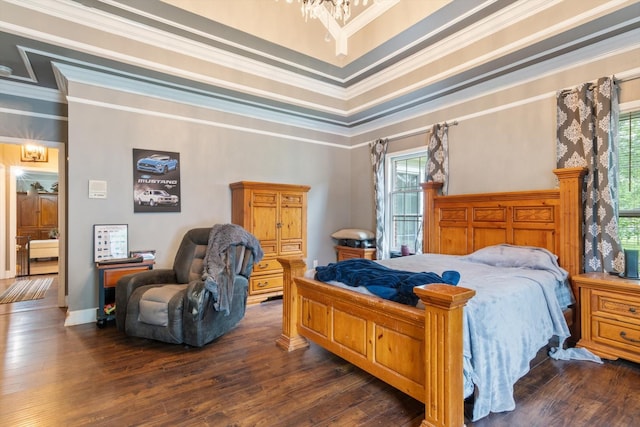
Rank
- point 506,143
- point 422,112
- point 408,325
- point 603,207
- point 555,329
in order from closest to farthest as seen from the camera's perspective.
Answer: point 408,325
point 555,329
point 603,207
point 506,143
point 422,112

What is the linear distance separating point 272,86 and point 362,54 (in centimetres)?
130

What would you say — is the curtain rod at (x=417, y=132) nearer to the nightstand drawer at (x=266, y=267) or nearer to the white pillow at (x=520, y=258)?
the white pillow at (x=520, y=258)

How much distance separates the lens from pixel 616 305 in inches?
102

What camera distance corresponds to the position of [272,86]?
14.6 ft

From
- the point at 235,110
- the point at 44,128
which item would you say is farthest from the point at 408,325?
the point at 44,128

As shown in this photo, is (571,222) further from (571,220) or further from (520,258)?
(520,258)

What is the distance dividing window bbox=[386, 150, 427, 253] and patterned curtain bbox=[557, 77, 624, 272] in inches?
76.7

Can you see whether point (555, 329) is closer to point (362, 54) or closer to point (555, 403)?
point (555, 403)

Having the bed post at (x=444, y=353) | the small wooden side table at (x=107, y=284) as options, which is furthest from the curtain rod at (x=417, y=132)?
the small wooden side table at (x=107, y=284)

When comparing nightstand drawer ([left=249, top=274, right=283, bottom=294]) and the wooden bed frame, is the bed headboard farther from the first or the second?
nightstand drawer ([left=249, top=274, right=283, bottom=294])

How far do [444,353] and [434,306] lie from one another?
24 centimetres

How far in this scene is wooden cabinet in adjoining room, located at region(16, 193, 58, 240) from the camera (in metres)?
7.15

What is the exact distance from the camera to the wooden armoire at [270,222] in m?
4.43

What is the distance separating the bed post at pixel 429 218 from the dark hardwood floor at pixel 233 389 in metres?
1.91
